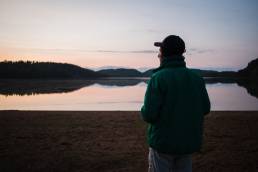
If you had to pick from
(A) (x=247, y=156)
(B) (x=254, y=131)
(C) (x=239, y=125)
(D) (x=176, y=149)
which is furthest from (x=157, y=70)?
(C) (x=239, y=125)

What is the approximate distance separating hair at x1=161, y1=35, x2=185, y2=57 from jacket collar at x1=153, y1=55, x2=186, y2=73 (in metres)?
0.04

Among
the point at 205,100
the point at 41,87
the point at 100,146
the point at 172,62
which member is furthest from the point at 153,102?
the point at 41,87

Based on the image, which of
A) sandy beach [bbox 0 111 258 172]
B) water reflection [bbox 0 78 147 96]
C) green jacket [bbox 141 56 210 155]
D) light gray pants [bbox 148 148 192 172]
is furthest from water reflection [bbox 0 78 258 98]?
green jacket [bbox 141 56 210 155]

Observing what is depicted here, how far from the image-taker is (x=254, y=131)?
9859 mm

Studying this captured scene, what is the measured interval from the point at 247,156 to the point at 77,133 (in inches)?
176

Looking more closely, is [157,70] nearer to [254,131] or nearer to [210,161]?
[210,161]

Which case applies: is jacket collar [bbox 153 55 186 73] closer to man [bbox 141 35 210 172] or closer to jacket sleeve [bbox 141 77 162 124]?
man [bbox 141 35 210 172]

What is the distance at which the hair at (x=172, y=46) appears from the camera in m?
3.03

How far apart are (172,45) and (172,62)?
15 centimetres

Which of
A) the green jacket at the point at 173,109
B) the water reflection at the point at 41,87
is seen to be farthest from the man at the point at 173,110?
the water reflection at the point at 41,87

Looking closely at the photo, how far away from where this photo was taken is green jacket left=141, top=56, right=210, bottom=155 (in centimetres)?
287

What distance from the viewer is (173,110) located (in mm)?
2893

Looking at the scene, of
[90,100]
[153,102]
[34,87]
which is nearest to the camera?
[153,102]

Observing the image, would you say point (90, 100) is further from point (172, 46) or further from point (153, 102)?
point (153, 102)
